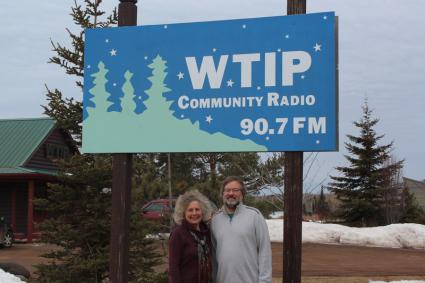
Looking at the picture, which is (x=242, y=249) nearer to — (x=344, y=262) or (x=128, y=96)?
(x=128, y=96)

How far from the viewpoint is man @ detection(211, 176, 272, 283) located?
4535mm

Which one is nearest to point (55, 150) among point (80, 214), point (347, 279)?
point (347, 279)

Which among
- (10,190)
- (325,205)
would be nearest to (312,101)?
(10,190)

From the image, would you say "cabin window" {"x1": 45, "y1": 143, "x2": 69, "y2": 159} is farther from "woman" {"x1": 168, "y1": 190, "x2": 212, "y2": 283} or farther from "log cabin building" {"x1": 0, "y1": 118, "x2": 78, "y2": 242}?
"woman" {"x1": 168, "y1": 190, "x2": 212, "y2": 283}

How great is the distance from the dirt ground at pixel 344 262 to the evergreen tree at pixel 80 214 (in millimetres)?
4325

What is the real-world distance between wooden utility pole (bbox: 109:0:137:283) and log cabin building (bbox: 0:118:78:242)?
18.4 metres

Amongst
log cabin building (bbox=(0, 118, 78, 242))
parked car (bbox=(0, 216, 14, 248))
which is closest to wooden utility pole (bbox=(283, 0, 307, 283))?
parked car (bbox=(0, 216, 14, 248))

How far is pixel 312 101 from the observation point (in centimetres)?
534

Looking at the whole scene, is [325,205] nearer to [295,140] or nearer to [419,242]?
[419,242]

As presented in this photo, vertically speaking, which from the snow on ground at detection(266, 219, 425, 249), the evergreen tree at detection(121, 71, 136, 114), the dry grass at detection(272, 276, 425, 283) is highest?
the evergreen tree at detection(121, 71, 136, 114)

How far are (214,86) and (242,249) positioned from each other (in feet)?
5.72

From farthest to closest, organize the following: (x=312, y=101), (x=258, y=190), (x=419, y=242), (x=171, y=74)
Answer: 1. (x=419, y=242)
2. (x=258, y=190)
3. (x=171, y=74)
4. (x=312, y=101)

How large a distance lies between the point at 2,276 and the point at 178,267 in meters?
7.42

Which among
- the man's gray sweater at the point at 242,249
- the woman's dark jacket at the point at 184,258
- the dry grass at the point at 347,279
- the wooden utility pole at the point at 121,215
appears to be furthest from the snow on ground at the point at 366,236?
Answer: the woman's dark jacket at the point at 184,258
